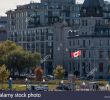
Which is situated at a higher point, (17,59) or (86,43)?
(86,43)

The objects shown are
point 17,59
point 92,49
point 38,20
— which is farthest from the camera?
point 38,20

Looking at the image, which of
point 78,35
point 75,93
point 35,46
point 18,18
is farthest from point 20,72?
point 75,93

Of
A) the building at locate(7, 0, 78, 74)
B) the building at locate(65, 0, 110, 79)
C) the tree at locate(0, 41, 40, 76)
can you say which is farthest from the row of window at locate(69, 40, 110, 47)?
the building at locate(7, 0, 78, 74)

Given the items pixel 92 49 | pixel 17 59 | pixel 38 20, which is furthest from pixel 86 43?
pixel 38 20

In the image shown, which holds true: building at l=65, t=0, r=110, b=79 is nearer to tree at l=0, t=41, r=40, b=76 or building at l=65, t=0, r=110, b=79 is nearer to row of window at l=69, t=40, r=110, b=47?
row of window at l=69, t=40, r=110, b=47

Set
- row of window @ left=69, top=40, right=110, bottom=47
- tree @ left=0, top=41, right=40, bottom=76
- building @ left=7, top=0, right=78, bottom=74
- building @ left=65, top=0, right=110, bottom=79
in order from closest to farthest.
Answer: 1. tree @ left=0, top=41, right=40, bottom=76
2. building @ left=65, top=0, right=110, bottom=79
3. row of window @ left=69, top=40, right=110, bottom=47
4. building @ left=7, top=0, right=78, bottom=74

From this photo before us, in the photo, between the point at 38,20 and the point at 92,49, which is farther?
the point at 38,20

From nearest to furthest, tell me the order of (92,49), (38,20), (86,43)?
(92,49) < (86,43) < (38,20)

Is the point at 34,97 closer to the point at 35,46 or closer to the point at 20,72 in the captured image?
the point at 20,72

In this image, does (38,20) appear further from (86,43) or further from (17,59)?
(17,59)

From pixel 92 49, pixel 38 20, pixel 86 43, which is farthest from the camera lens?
pixel 38 20

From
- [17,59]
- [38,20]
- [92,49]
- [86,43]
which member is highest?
[38,20]

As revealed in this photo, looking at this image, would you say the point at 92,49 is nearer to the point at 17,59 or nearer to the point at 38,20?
the point at 17,59

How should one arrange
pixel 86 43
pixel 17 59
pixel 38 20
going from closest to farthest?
pixel 17 59
pixel 86 43
pixel 38 20
